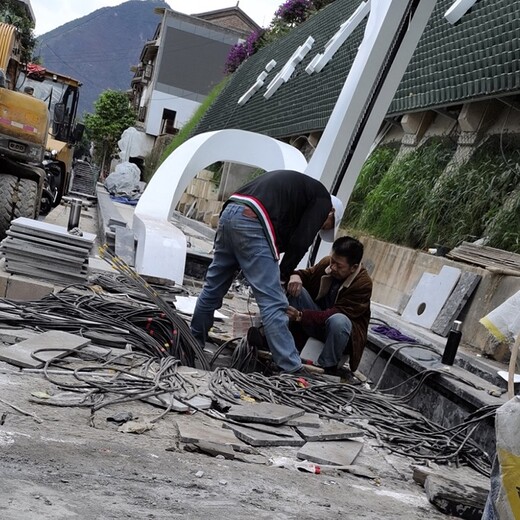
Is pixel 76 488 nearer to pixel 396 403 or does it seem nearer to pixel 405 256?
pixel 396 403

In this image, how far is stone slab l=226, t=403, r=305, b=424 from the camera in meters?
5.26

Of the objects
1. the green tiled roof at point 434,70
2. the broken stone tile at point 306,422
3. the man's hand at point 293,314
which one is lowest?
the broken stone tile at point 306,422

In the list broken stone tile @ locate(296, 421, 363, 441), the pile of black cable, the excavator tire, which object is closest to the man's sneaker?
the pile of black cable

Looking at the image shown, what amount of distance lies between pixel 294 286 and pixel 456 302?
2.31 meters

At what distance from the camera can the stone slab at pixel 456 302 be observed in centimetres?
877

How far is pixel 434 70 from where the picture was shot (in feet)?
44.1

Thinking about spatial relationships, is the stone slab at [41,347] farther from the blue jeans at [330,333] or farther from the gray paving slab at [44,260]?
the gray paving slab at [44,260]

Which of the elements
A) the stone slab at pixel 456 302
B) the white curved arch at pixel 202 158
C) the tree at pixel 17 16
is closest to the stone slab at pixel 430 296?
the stone slab at pixel 456 302

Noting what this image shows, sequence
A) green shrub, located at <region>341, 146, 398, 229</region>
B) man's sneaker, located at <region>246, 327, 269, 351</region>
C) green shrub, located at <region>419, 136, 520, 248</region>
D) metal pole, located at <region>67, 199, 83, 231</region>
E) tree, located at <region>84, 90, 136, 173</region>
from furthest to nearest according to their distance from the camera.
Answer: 1. tree, located at <region>84, 90, 136, 173</region>
2. green shrub, located at <region>341, 146, 398, 229</region>
3. metal pole, located at <region>67, 199, 83, 231</region>
4. green shrub, located at <region>419, 136, 520, 248</region>
5. man's sneaker, located at <region>246, 327, 269, 351</region>

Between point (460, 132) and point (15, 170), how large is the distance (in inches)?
248

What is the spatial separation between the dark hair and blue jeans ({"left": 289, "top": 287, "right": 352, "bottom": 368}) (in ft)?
1.53

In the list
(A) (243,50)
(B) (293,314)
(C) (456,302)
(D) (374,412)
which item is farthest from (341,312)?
(A) (243,50)

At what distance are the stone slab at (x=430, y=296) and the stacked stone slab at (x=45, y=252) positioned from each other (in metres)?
3.52

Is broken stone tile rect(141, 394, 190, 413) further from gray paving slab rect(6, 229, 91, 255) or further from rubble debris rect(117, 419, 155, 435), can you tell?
gray paving slab rect(6, 229, 91, 255)
